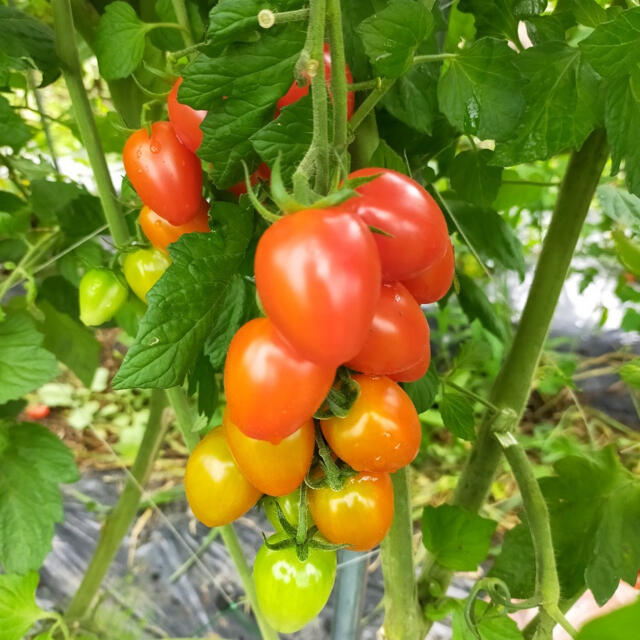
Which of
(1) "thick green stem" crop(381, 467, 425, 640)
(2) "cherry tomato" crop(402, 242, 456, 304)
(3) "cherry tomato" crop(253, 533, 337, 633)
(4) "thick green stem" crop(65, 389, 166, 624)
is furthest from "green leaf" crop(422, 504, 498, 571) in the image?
(4) "thick green stem" crop(65, 389, 166, 624)

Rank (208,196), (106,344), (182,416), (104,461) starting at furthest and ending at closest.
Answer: (106,344) → (104,461) → (182,416) → (208,196)

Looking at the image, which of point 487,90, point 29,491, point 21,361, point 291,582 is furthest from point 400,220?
point 29,491

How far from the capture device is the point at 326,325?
28cm

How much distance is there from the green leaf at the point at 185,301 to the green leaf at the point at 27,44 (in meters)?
0.27

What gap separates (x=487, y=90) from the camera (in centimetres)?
44

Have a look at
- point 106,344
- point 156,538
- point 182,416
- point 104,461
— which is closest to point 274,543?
point 182,416

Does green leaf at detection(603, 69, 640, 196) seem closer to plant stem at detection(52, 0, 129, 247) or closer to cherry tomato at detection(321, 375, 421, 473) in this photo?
cherry tomato at detection(321, 375, 421, 473)

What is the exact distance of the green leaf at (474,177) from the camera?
62cm

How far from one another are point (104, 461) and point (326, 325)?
180 centimetres

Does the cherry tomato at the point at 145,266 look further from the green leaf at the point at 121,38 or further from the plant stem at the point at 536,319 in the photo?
the plant stem at the point at 536,319

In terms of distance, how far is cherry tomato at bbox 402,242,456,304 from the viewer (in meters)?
0.40

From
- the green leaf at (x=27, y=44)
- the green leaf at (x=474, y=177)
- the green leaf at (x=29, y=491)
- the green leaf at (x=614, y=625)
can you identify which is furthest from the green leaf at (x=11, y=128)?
the green leaf at (x=614, y=625)

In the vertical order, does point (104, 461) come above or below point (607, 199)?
below

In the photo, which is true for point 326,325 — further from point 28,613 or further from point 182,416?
point 28,613
